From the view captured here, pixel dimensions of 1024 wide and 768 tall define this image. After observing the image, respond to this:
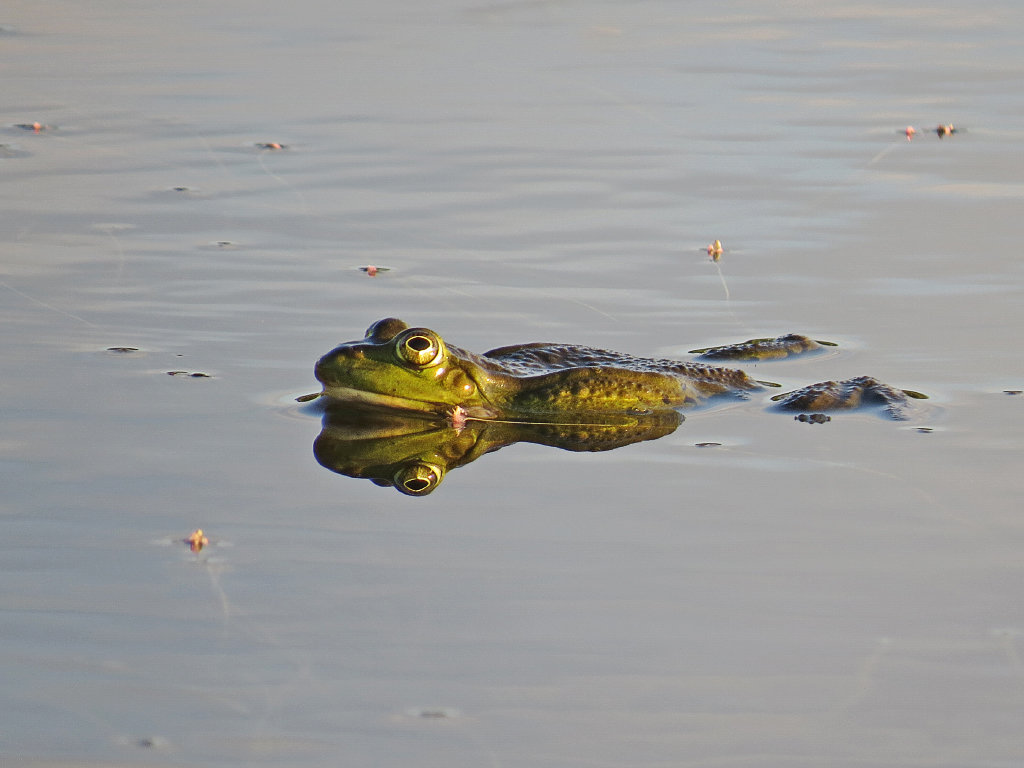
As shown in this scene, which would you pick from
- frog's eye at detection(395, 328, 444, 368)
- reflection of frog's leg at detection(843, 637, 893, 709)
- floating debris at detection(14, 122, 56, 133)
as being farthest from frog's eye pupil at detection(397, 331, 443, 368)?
floating debris at detection(14, 122, 56, 133)

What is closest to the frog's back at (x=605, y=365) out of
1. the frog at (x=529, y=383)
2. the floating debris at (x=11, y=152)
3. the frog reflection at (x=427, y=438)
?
the frog at (x=529, y=383)

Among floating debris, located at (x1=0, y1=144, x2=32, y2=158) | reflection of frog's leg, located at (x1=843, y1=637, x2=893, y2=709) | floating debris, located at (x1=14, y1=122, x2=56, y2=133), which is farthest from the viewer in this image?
floating debris, located at (x1=14, y1=122, x2=56, y2=133)

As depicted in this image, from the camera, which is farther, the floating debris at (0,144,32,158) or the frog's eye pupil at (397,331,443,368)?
the floating debris at (0,144,32,158)

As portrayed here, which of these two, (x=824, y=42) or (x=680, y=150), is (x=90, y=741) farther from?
(x=824, y=42)

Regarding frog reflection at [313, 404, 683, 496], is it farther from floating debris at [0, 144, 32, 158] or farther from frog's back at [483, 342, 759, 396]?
floating debris at [0, 144, 32, 158]

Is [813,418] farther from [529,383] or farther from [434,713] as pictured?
[434,713]

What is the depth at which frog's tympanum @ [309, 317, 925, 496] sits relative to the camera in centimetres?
512

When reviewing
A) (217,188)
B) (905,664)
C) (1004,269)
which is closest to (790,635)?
(905,664)

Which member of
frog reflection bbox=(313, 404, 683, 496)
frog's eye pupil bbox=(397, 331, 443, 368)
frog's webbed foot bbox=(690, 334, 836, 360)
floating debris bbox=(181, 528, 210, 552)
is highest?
frog's eye pupil bbox=(397, 331, 443, 368)

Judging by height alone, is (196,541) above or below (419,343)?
below

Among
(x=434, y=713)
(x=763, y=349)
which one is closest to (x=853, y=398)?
(x=763, y=349)

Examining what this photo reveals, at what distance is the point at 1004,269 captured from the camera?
23.1 ft

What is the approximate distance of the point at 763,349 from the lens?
6070 millimetres

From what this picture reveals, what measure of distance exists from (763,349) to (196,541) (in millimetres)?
2797
